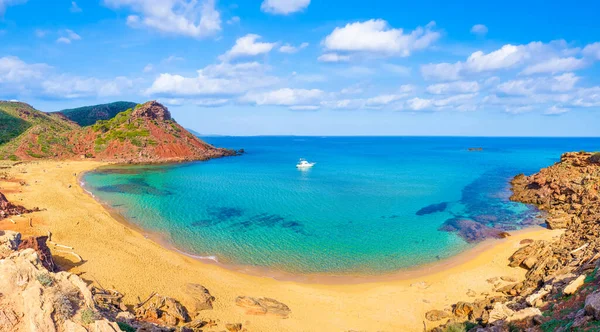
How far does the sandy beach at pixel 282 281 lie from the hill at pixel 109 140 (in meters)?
66.7

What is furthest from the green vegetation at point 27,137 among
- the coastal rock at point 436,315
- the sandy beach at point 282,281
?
the coastal rock at point 436,315

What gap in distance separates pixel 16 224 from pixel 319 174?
197 feet

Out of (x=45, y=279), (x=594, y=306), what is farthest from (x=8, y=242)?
(x=594, y=306)

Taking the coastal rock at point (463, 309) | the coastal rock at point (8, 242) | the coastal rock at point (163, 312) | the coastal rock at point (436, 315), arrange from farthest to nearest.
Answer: the coastal rock at point (436, 315) < the coastal rock at point (463, 309) < the coastal rock at point (163, 312) < the coastal rock at point (8, 242)

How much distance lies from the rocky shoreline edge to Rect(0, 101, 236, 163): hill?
93.9 meters

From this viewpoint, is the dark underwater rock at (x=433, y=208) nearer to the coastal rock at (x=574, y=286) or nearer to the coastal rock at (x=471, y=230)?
the coastal rock at (x=471, y=230)

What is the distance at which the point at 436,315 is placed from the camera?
800 inches

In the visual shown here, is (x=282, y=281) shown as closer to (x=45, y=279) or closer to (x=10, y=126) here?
(x=45, y=279)

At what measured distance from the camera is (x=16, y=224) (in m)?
30.5

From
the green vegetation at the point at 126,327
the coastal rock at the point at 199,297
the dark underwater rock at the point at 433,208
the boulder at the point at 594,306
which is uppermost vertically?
the boulder at the point at 594,306

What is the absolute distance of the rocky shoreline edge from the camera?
46.0ft

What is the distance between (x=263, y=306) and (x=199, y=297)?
14.0ft

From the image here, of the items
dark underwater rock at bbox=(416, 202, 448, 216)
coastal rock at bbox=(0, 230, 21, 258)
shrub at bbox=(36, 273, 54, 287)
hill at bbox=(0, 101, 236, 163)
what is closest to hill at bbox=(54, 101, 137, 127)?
hill at bbox=(0, 101, 236, 163)

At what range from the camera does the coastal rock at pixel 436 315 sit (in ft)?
66.1
